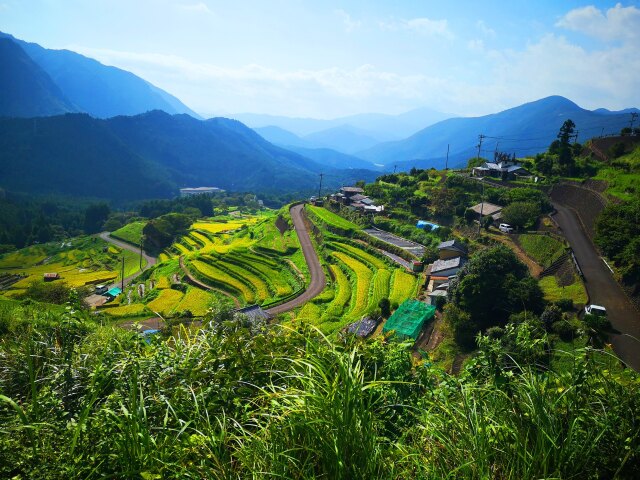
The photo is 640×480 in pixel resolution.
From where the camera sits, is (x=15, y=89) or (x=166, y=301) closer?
(x=166, y=301)

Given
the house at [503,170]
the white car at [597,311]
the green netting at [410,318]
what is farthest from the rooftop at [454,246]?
the house at [503,170]

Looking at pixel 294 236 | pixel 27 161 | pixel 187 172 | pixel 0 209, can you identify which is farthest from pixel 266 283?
pixel 187 172

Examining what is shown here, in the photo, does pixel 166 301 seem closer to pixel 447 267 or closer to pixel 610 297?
pixel 447 267

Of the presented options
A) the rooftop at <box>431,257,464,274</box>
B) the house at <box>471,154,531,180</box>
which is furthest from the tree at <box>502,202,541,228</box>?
the house at <box>471,154,531,180</box>

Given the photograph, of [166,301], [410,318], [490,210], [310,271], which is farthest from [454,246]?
[166,301]

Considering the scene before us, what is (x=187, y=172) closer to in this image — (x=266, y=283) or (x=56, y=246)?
(x=56, y=246)

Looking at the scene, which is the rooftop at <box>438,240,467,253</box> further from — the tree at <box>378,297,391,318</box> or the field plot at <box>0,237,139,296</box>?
the field plot at <box>0,237,139,296</box>
